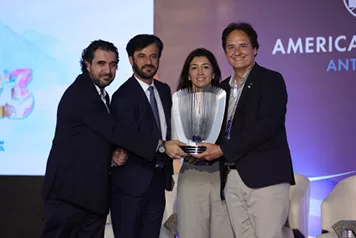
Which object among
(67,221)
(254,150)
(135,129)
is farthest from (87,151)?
(254,150)

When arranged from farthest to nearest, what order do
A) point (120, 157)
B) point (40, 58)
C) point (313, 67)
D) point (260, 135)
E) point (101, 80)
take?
1. point (40, 58)
2. point (313, 67)
3. point (101, 80)
4. point (120, 157)
5. point (260, 135)

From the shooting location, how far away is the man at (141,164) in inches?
126

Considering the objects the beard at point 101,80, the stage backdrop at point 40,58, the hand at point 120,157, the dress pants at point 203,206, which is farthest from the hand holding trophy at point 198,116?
the stage backdrop at point 40,58

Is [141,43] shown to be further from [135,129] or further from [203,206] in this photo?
[203,206]

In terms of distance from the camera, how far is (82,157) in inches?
126

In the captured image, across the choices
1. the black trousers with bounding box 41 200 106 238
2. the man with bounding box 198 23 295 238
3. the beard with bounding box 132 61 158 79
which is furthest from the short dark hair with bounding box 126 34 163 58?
the black trousers with bounding box 41 200 106 238

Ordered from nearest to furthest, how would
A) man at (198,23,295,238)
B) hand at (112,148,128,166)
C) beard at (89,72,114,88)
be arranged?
man at (198,23,295,238), hand at (112,148,128,166), beard at (89,72,114,88)

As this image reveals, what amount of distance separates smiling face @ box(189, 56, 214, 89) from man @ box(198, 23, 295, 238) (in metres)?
0.27

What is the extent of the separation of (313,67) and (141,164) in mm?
2055

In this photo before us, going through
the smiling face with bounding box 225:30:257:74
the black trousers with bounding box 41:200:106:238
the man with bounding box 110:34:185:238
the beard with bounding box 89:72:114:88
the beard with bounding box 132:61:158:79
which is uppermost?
the smiling face with bounding box 225:30:257:74

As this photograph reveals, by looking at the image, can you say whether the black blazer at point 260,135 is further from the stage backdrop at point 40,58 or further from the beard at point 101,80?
the stage backdrop at point 40,58

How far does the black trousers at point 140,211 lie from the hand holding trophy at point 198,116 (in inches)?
12.4

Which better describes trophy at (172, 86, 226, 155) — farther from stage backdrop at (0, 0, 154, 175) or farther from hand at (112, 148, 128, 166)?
stage backdrop at (0, 0, 154, 175)

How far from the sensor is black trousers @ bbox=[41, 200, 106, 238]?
3.20 m
